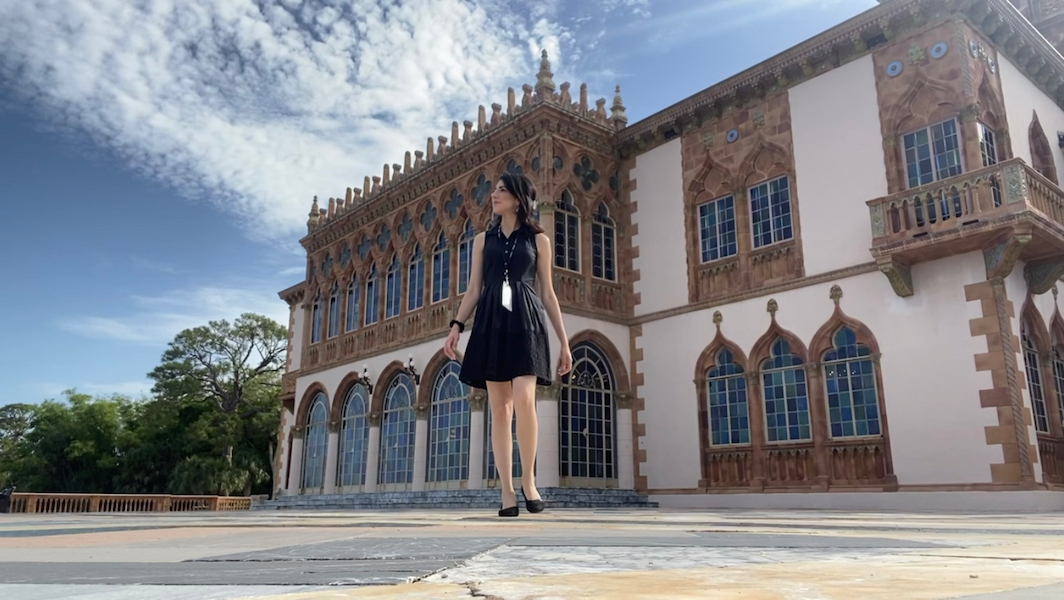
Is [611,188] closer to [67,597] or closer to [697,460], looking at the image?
[697,460]

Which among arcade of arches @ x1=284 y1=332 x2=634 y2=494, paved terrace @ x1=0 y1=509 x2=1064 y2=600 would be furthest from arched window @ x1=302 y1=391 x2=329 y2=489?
paved terrace @ x1=0 y1=509 x2=1064 y2=600

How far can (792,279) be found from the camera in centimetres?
1488

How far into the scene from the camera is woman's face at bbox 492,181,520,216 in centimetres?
523

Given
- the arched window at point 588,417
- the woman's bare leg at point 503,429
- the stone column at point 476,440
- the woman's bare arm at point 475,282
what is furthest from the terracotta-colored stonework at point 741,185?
the woman's bare leg at point 503,429

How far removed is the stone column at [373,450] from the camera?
20594mm

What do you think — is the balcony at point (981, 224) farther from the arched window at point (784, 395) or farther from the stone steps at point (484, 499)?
the stone steps at point (484, 499)

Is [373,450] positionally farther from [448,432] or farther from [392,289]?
[392,289]

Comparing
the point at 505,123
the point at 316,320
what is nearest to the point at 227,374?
the point at 316,320

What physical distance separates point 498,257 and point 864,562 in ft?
10.8

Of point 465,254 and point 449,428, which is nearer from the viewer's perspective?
point 449,428

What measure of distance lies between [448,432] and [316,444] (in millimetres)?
6962

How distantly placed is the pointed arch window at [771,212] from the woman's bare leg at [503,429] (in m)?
11.4

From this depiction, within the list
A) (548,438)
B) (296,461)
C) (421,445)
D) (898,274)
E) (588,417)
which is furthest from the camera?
(296,461)

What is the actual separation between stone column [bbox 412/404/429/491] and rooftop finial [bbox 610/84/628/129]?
7943mm
